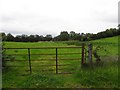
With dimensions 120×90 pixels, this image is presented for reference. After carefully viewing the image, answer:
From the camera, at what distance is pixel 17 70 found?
37.4 ft

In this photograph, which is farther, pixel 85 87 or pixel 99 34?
pixel 99 34

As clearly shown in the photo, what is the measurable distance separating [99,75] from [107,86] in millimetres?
843

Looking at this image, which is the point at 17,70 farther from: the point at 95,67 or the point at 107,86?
the point at 107,86

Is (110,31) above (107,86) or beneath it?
above

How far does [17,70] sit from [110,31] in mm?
65301

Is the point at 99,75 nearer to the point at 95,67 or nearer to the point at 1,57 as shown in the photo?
the point at 95,67

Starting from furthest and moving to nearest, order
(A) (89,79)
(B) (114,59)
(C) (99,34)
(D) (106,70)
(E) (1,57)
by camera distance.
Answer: (C) (99,34) → (B) (114,59) → (E) (1,57) → (D) (106,70) → (A) (89,79)

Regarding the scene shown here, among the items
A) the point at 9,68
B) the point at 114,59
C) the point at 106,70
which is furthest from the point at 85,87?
the point at 9,68

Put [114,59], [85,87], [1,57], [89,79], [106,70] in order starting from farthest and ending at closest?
[114,59]
[1,57]
[106,70]
[89,79]
[85,87]

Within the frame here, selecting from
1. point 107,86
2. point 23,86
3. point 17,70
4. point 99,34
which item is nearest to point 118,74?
point 107,86

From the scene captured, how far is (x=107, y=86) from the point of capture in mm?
8680

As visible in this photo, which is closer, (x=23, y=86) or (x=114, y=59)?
(x=23, y=86)

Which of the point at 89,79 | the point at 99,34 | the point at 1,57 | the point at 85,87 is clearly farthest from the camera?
the point at 99,34

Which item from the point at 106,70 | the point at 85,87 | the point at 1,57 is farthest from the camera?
the point at 1,57
